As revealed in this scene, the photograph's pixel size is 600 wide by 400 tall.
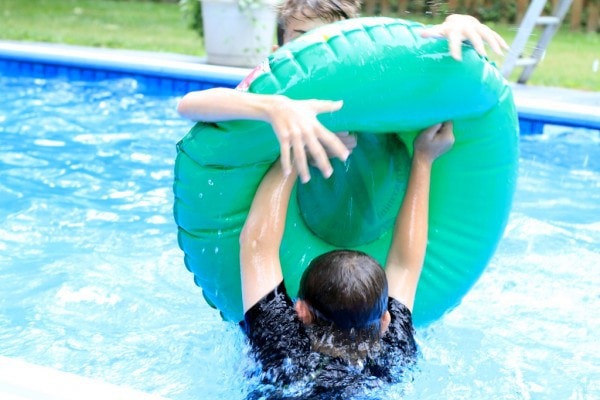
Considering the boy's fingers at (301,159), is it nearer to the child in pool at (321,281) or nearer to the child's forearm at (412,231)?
the child in pool at (321,281)

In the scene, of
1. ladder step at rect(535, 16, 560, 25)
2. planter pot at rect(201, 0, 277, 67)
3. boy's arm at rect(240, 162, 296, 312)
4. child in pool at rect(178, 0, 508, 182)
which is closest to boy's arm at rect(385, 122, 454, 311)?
child in pool at rect(178, 0, 508, 182)

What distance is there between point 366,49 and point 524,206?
2463mm

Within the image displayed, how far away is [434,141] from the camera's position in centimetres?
234

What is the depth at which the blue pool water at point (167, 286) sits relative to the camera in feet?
8.76

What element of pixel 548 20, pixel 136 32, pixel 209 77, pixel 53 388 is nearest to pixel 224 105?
pixel 53 388

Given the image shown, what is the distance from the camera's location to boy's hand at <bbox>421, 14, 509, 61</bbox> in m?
2.08

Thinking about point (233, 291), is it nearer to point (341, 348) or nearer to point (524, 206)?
point (341, 348)

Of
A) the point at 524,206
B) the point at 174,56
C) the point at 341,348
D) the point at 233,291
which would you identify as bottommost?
the point at 174,56

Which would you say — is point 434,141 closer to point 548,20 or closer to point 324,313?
point 324,313

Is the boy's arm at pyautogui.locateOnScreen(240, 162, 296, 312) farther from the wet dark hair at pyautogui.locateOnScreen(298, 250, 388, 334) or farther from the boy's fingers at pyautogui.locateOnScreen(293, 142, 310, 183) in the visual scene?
the boy's fingers at pyautogui.locateOnScreen(293, 142, 310, 183)

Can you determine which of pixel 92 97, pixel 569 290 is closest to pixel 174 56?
pixel 92 97

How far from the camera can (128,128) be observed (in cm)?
549

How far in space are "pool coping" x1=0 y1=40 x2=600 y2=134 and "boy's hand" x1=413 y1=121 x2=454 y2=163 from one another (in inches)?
128

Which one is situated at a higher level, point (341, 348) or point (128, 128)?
point (341, 348)
